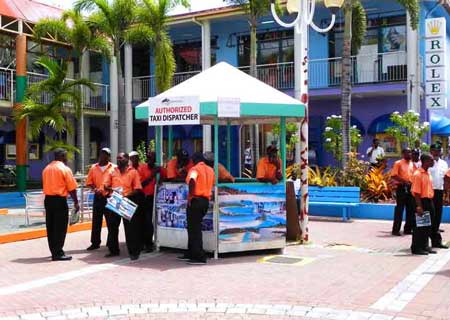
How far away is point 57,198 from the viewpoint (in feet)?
29.6

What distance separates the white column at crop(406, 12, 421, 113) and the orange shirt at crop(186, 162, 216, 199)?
12.8 m

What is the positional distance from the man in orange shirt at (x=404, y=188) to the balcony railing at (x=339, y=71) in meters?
9.87

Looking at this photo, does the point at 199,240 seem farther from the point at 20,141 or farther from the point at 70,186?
the point at 20,141

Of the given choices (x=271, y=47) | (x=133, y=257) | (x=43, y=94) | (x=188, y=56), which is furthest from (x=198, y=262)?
(x=188, y=56)

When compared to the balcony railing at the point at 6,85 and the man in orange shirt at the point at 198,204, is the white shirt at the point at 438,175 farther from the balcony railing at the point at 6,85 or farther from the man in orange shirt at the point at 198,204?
the balcony railing at the point at 6,85

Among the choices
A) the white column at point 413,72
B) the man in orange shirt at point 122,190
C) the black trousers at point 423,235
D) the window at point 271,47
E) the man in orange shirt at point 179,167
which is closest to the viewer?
the black trousers at point 423,235

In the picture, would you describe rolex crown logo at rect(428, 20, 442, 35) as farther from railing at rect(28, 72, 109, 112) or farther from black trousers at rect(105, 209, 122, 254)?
black trousers at rect(105, 209, 122, 254)

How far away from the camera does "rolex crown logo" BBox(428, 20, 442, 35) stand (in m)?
19.1

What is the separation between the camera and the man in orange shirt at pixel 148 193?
9906 millimetres

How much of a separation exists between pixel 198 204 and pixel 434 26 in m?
13.7

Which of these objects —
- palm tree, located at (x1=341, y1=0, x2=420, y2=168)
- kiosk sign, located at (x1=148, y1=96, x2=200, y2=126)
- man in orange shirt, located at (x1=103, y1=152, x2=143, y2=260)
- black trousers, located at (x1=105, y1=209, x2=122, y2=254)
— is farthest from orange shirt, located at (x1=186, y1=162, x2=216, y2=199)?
palm tree, located at (x1=341, y1=0, x2=420, y2=168)

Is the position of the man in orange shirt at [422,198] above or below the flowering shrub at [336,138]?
below

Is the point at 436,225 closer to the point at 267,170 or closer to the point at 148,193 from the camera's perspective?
the point at 267,170

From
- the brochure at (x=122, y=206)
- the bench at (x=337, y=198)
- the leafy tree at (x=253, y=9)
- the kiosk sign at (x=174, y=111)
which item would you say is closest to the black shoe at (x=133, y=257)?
the brochure at (x=122, y=206)
